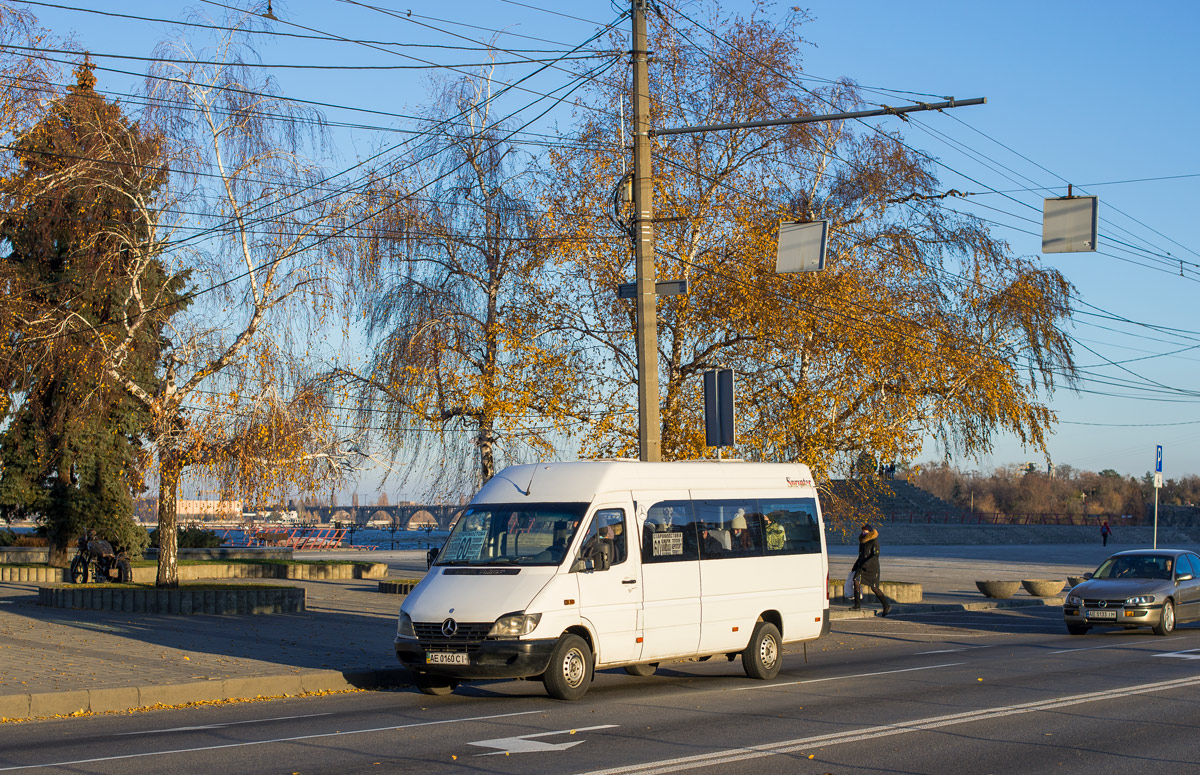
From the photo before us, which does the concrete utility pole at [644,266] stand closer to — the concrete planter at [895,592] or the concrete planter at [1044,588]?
the concrete planter at [895,592]

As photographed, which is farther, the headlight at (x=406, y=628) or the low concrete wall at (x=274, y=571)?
the low concrete wall at (x=274, y=571)

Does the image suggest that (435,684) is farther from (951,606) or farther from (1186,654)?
(951,606)

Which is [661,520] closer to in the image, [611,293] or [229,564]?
[611,293]

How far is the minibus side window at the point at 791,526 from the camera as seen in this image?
1566 cm

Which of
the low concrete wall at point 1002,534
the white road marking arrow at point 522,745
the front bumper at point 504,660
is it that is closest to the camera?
the white road marking arrow at point 522,745

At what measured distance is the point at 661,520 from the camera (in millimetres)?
14094

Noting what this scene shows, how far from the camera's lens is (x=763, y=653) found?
15.0 m

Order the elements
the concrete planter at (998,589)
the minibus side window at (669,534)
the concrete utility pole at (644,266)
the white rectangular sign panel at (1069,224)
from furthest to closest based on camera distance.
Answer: the concrete planter at (998,589)
the concrete utility pole at (644,266)
the white rectangular sign panel at (1069,224)
the minibus side window at (669,534)

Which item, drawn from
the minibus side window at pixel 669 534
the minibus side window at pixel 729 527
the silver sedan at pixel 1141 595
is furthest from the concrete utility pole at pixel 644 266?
the silver sedan at pixel 1141 595

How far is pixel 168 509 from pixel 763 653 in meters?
12.5

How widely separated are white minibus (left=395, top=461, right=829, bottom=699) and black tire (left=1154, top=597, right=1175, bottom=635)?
7.92 meters

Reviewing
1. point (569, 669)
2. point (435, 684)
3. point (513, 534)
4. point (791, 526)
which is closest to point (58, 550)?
point (435, 684)

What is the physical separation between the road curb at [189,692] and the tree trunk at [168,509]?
857 centimetres

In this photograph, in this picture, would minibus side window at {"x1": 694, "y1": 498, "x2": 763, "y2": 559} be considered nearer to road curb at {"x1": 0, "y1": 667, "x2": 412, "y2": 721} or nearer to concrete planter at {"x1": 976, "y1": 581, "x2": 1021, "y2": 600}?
road curb at {"x1": 0, "y1": 667, "x2": 412, "y2": 721}
